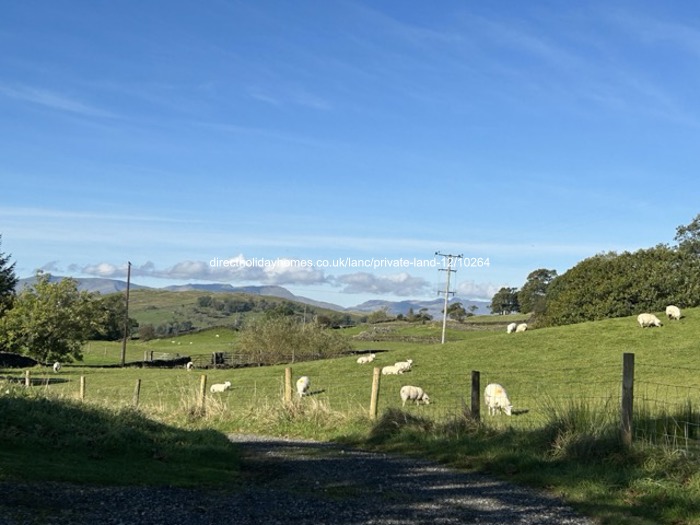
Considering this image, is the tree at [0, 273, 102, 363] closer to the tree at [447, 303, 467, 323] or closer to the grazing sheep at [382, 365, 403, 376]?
the grazing sheep at [382, 365, 403, 376]

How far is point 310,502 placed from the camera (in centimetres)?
1070

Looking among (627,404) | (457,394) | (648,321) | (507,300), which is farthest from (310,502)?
(507,300)

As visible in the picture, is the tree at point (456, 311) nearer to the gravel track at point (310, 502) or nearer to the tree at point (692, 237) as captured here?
the tree at point (692, 237)

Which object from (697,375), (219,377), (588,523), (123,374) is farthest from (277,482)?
(123,374)

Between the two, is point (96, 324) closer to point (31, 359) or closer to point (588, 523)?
point (31, 359)

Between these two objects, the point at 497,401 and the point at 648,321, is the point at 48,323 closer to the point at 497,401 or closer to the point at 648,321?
the point at 648,321

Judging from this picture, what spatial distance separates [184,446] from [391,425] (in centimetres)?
563

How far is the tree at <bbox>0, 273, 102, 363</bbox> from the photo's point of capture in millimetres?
64875

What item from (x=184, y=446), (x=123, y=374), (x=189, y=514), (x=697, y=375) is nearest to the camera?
(x=189, y=514)

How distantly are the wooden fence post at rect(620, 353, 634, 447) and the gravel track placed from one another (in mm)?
2022

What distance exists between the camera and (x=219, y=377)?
166 feet

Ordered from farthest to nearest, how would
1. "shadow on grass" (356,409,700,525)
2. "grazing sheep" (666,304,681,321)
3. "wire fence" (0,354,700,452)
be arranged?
"grazing sheep" (666,304,681,321)
"wire fence" (0,354,700,452)
"shadow on grass" (356,409,700,525)

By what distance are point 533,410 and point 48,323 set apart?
51328 millimetres

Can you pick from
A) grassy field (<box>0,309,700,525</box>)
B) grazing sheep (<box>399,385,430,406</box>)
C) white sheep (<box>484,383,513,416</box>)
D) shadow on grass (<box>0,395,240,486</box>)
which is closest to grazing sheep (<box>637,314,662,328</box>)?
grassy field (<box>0,309,700,525</box>)
